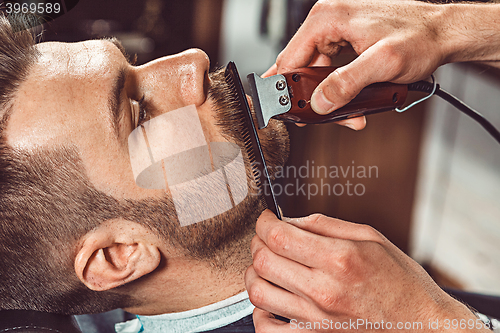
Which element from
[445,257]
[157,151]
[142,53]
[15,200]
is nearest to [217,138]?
[157,151]

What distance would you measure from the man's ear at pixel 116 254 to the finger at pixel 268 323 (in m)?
0.28

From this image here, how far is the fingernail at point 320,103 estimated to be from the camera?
0.77 metres

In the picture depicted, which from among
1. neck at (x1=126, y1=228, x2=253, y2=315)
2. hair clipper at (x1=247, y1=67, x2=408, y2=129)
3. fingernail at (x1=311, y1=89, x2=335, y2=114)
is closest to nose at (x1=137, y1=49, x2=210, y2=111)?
hair clipper at (x1=247, y1=67, x2=408, y2=129)

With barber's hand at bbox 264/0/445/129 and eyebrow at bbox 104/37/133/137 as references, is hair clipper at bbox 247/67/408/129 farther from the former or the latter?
eyebrow at bbox 104/37/133/137

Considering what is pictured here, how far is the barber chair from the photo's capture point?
84cm

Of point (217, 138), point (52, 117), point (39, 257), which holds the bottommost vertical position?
point (39, 257)

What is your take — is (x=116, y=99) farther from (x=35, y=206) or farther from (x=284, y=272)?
(x=284, y=272)

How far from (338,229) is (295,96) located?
0.29 meters

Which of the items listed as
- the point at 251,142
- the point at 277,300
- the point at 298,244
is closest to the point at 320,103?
the point at 251,142

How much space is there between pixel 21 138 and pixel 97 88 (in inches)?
7.5

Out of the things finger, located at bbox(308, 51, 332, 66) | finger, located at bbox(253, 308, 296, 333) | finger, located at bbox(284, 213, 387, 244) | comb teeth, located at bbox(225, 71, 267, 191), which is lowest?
finger, located at bbox(253, 308, 296, 333)

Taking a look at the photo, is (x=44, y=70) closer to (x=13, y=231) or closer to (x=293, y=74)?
(x=13, y=231)

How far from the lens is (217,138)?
93cm

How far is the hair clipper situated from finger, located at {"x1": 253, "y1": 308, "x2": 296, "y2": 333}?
0.40 metres
